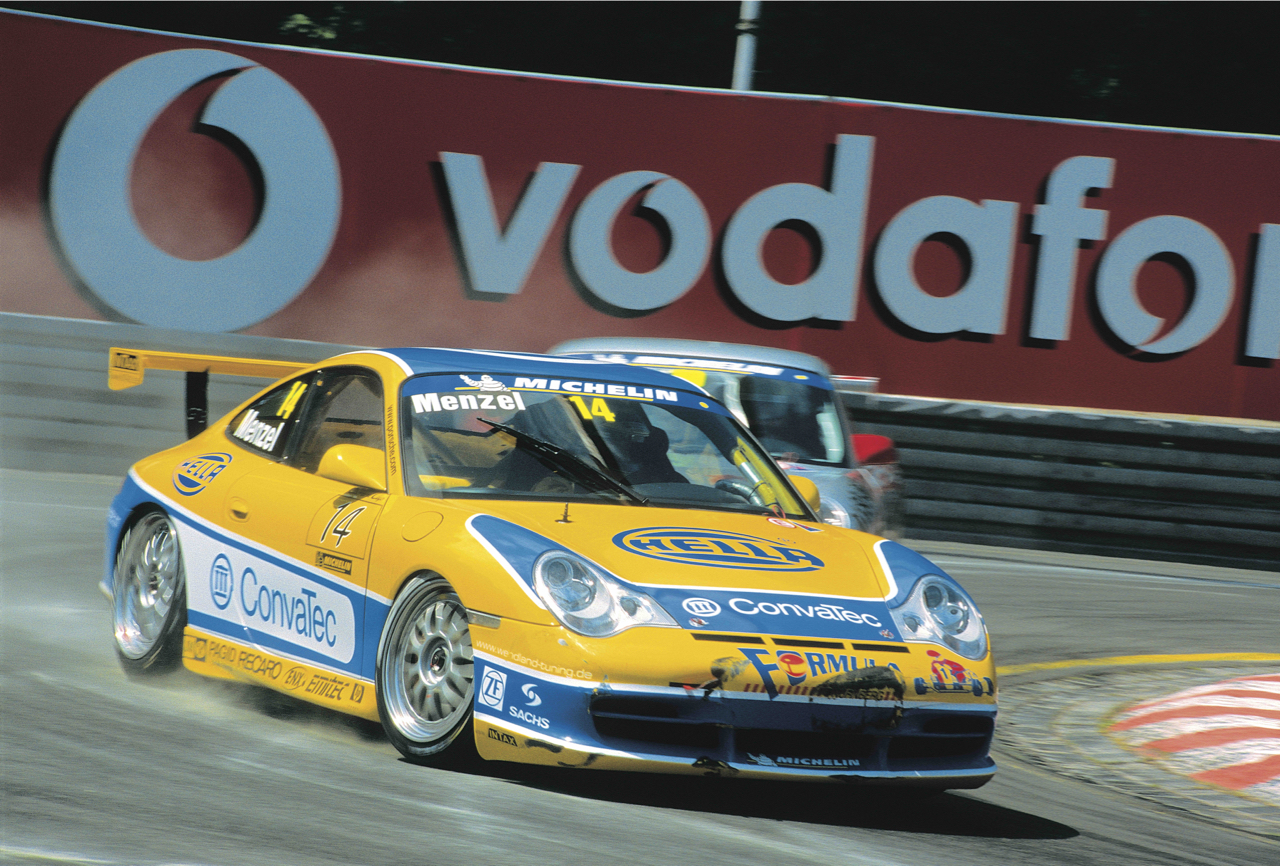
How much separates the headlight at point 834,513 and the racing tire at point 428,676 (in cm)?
355

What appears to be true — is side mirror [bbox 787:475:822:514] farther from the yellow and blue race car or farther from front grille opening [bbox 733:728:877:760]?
front grille opening [bbox 733:728:877:760]

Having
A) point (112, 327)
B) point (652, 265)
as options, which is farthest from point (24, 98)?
point (652, 265)

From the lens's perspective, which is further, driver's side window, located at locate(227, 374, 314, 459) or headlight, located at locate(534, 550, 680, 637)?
driver's side window, located at locate(227, 374, 314, 459)

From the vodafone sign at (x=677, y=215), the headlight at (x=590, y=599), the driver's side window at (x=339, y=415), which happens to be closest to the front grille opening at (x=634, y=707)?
the headlight at (x=590, y=599)

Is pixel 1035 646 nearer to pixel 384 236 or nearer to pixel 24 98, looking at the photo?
pixel 384 236

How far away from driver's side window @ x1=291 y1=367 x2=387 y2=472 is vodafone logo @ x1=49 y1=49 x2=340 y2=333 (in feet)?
24.9

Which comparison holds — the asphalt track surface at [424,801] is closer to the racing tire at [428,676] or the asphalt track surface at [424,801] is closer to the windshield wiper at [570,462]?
the racing tire at [428,676]

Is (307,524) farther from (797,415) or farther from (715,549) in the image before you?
(797,415)

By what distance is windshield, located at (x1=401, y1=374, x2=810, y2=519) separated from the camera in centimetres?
541

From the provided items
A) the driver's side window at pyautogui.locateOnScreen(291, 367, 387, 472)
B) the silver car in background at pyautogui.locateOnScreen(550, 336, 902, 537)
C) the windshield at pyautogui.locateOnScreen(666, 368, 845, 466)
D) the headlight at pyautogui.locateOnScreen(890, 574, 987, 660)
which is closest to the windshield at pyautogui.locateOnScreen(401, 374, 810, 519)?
the driver's side window at pyautogui.locateOnScreen(291, 367, 387, 472)

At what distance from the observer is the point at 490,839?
160 inches

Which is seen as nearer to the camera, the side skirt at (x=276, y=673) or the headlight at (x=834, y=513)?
the side skirt at (x=276, y=673)

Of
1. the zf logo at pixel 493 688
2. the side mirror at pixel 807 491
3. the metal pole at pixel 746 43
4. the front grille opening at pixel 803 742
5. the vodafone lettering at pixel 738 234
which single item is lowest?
the front grille opening at pixel 803 742

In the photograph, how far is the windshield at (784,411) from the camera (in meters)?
8.88
